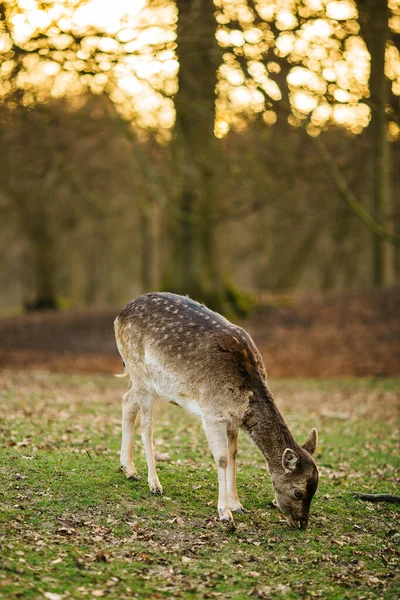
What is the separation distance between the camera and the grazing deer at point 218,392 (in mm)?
7156

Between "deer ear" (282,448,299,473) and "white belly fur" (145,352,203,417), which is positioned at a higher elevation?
"white belly fur" (145,352,203,417)

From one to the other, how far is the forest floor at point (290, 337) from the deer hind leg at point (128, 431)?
10.9m

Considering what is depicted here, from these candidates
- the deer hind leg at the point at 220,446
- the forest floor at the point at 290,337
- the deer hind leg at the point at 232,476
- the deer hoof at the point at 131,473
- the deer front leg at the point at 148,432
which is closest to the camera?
the deer hind leg at the point at 220,446

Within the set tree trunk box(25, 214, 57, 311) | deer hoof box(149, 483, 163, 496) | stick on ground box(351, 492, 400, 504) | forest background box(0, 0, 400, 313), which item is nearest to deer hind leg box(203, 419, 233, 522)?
deer hoof box(149, 483, 163, 496)

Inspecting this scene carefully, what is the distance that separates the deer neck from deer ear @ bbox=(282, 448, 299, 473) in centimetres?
19

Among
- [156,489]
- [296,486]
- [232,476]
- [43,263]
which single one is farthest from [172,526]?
[43,263]

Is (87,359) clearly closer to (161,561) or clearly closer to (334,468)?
(334,468)

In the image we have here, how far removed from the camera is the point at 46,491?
24.2 ft

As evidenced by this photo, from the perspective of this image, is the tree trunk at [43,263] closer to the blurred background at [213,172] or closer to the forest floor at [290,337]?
the blurred background at [213,172]

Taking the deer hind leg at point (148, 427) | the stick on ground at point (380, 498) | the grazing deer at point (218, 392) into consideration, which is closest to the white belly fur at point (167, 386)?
the grazing deer at point (218, 392)

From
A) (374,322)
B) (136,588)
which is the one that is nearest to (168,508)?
(136,588)

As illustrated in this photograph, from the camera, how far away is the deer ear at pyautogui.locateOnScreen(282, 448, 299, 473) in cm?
707

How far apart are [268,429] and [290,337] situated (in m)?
15.0

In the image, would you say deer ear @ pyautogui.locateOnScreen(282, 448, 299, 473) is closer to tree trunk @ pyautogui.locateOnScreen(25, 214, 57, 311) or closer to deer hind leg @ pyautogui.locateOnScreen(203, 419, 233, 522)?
deer hind leg @ pyautogui.locateOnScreen(203, 419, 233, 522)
